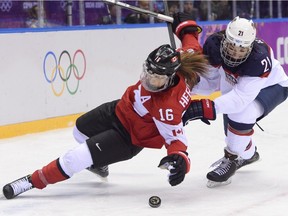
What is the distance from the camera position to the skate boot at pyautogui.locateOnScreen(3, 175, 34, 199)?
345 cm

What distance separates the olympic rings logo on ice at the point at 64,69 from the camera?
18.6 feet

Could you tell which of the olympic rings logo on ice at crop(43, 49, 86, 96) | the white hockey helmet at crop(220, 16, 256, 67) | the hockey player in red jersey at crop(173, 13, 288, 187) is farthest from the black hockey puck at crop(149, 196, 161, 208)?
the olympic rings logo on ice at crop(43, 49, 86, 96)

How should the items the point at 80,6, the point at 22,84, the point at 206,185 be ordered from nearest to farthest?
1. the point at 206,185
2. the point at 22,84
3. the point at 80,6

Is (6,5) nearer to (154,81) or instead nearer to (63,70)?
(63,70)

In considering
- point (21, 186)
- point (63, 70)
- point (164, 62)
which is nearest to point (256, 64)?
point (164, 62)

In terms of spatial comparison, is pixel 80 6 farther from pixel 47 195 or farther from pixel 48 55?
pixel 47 195

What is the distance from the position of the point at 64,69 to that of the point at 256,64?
2.50 m

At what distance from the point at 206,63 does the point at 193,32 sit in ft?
1.40

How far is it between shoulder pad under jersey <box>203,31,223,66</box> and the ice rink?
61 cm

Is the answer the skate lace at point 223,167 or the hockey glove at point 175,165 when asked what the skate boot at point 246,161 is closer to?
the skate lace at point 223,167

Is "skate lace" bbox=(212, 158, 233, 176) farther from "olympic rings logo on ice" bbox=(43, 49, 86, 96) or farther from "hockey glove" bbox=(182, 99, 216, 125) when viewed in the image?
"olympic rings logo on ice" bbox=(43, 49, 86, 96)

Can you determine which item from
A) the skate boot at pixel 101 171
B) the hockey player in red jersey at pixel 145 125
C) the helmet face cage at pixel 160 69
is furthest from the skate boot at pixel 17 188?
the helmet face cage at pixel 160 69

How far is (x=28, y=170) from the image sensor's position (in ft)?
13.8

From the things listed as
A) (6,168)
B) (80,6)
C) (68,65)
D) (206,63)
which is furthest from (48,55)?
(206,63)
